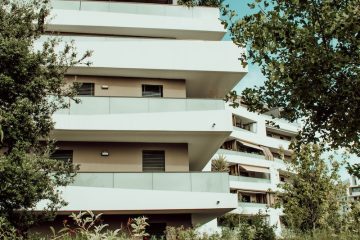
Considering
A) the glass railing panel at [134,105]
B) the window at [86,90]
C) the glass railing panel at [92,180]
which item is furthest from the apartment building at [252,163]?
the glass railing panel at [92,180]

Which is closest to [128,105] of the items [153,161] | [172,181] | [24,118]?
[153,161]

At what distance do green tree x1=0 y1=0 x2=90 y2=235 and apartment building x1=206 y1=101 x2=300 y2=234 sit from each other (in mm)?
32822

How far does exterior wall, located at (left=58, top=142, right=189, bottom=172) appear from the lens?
19875 millimetres

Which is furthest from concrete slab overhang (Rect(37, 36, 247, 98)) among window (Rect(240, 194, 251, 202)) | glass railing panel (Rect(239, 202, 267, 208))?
window (Rect(240, 194, 251, 202))

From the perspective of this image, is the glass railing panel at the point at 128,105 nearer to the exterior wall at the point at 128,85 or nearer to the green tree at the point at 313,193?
the exterior wall at the point at 128,85

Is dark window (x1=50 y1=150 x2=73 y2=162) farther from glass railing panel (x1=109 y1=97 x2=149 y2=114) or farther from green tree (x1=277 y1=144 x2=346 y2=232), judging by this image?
green tree (x1=277 y1=144 x2=346 y2=232)

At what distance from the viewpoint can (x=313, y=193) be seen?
90.5 ft

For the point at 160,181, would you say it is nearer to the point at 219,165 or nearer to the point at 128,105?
the point at 128,105

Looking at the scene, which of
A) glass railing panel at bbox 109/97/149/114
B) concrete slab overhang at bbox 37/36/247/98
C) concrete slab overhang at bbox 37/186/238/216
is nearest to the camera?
concrete slab overhang at bbox 37/186/238/216

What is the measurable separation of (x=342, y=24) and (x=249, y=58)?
7.25ft

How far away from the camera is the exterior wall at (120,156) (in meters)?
19.9

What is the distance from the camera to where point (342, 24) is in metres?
9.97

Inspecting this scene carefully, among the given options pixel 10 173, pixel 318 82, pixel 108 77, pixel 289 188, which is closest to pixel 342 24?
pixel 318 82

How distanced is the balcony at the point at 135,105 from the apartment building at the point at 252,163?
25938mm
